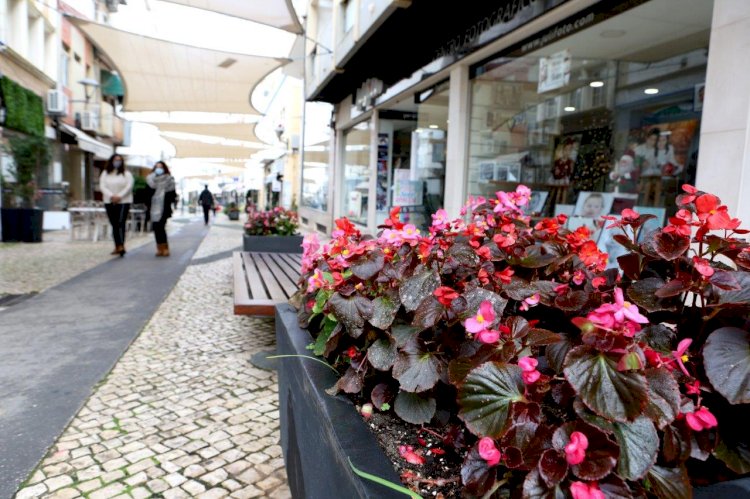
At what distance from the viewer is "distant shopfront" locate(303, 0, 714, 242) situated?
439 cm

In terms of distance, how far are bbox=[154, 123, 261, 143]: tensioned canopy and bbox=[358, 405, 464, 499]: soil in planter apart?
18787 millimetres

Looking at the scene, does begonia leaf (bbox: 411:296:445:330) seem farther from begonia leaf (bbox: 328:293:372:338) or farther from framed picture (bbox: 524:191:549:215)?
framed picture (bbox: 524:191:549:215)

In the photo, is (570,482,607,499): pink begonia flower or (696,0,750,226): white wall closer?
(570,482,607,499): pink begonia flower

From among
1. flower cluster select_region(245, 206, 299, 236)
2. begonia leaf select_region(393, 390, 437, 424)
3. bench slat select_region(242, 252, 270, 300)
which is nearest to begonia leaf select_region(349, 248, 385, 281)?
begonia leaf select_region(393, 390, 437, 424)

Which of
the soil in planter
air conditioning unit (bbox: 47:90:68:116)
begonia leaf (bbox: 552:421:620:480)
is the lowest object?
the soil in planter

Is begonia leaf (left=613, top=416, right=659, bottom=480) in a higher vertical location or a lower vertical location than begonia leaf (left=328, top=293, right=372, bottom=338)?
lower

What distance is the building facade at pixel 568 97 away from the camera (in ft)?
9.66

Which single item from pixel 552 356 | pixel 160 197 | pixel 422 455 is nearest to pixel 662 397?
pixel 552 356

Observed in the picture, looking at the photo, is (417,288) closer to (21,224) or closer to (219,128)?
(21,224)

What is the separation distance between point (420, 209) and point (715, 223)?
772 centimetres

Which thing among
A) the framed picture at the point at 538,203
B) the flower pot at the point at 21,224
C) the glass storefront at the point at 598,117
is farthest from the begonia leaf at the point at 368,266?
the flower pot at the point at 21,224

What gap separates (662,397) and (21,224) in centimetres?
1280

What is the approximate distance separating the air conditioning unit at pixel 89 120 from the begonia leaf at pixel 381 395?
68.8 feet

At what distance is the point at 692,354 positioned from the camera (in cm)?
111
